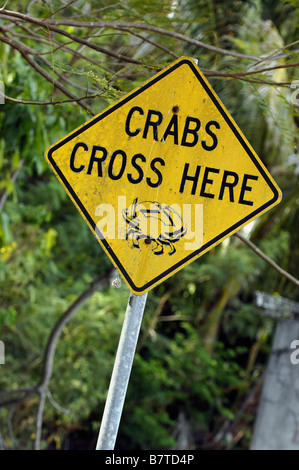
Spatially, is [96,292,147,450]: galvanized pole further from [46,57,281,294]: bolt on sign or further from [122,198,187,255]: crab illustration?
[122,198,187,255]: crab illustration

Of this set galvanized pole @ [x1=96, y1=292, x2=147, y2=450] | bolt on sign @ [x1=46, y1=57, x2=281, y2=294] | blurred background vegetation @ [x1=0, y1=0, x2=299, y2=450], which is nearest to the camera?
galvanized pole @ [x1=96, y1=292, x2=147, y2=450]

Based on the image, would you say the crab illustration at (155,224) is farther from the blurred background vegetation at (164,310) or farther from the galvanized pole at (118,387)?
the blurred background vegetation at (164,310)

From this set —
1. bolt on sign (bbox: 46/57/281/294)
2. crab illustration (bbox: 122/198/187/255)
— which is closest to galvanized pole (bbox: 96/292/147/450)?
bolt on sign (bbox: 46/57/281/294)

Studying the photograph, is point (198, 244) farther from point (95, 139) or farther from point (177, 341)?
point (177, 341)

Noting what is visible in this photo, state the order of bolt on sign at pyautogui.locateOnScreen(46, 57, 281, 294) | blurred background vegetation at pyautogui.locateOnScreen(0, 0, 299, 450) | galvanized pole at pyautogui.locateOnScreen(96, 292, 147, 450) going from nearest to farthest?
galvanized pole at pyautogui.locateOnScreen(96, 292, 147, 450)
bolt on sign at pyautogui.locateOnScreen(46, 57, 281, 294)
blurred background vegetation at pyautogui.locateOnScreen(0, 0, 299, 450)

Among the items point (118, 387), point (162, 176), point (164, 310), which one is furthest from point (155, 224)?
point (164, 310)

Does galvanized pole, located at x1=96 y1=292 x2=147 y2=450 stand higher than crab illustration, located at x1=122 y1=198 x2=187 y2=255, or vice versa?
crab illustration, located at x1=122 y1=198 x2=187 y2=255

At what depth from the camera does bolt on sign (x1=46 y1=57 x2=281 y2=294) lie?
208 cm

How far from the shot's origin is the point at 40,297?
805cm

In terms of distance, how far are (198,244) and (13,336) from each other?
627 cm

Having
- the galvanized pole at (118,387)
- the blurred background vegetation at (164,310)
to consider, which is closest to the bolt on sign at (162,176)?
the galvanized pole at (118,387)

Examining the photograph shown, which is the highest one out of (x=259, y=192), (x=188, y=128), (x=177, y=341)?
(x=188, y=128)
